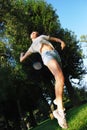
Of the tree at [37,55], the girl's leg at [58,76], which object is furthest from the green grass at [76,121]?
the tree at [37,55]

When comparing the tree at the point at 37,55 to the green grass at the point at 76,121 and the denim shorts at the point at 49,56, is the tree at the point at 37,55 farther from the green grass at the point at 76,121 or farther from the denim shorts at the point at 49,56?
the denim shorts at the point at 49,56

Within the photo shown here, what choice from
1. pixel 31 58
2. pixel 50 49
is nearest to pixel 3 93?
pixel 31 58

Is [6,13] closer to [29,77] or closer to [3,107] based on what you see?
[29,77]

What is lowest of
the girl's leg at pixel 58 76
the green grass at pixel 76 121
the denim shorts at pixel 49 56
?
the green grass at pixel 76 121

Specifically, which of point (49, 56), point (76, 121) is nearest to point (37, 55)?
point (76, 121)

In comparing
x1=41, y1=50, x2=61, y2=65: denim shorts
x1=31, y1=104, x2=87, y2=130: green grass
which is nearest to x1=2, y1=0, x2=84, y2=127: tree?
x1=31, y1=104, x2=87, y2=130: green grass

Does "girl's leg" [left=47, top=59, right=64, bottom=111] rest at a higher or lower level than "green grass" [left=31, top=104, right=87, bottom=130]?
higher

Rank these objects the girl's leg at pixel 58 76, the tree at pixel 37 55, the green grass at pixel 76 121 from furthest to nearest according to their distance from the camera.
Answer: the tree at pixel 37 55 < the green grass at pixel 76 121 < the girl's leg at pixel 58 76

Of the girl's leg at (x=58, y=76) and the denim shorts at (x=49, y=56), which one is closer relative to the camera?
the girl's leg at (x=58, y=76)

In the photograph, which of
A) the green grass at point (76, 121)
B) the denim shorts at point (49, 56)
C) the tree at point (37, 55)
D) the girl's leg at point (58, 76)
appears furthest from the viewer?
the tree at point (37, 55)

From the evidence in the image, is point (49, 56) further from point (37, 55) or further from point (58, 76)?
point (37, 55)

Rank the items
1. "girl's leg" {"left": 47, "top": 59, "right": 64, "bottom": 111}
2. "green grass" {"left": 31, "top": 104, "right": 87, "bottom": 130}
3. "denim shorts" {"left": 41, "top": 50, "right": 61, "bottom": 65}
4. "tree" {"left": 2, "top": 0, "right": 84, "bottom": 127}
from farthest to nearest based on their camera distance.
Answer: "tree" {"left": 2, "top": 0, "right": 84, "bottom": 127} → "green grass" {"left": 31, "top": 104, "right": 87, "bottom": 130} → "denim shorts" {"left": 41, "top": 50, "right": 61, "bottom": 65} → "girl's leg" {"left": 47, "top": 59, "right": 64, "bottom": 111}

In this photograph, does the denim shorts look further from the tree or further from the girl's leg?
the tree

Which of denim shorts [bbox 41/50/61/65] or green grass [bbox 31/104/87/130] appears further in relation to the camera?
green grass [bbox 31/104/87/130]
